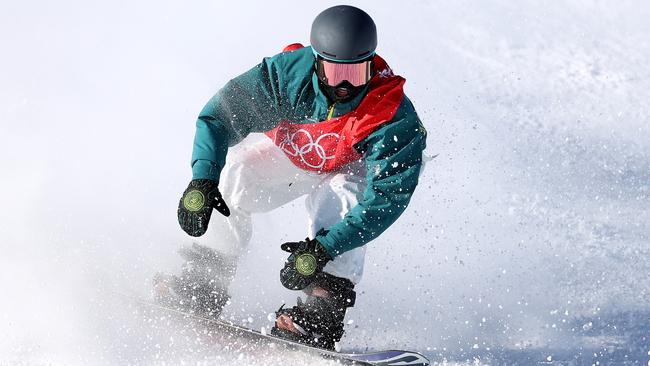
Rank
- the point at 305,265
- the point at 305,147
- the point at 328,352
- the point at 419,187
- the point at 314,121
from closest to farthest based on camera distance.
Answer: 1. the point at 305,265
2. the point at 328,352
3. the point at 314,121
4. the point at 305,147
5. the point at 419,187

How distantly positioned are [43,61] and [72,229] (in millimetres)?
5006

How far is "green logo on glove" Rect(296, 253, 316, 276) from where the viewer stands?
455 centimetres

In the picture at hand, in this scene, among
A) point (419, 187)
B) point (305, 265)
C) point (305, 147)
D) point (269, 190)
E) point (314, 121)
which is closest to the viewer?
point (305, 265)

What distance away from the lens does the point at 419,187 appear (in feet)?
27.4

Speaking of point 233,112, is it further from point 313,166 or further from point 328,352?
point 328,352

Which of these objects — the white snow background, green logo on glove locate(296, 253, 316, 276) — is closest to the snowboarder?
green logo on glove locate(296, 253, 316, 276)

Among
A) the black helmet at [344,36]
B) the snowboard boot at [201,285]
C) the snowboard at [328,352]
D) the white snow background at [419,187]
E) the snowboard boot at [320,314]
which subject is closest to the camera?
the black helmet at [344,36]

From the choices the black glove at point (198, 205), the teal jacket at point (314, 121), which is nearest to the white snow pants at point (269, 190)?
the teal jacket at point (314, 121)

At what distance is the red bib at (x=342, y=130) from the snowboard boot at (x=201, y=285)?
872 millimetres

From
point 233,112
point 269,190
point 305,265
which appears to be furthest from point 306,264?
point 233,112

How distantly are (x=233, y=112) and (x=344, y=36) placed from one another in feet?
2.96

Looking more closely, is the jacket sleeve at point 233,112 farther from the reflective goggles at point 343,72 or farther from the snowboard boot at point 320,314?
the snowboard boot at point 320,314

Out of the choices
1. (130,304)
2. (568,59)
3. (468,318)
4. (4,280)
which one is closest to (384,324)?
(468,318)

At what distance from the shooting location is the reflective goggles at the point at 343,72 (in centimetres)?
450
